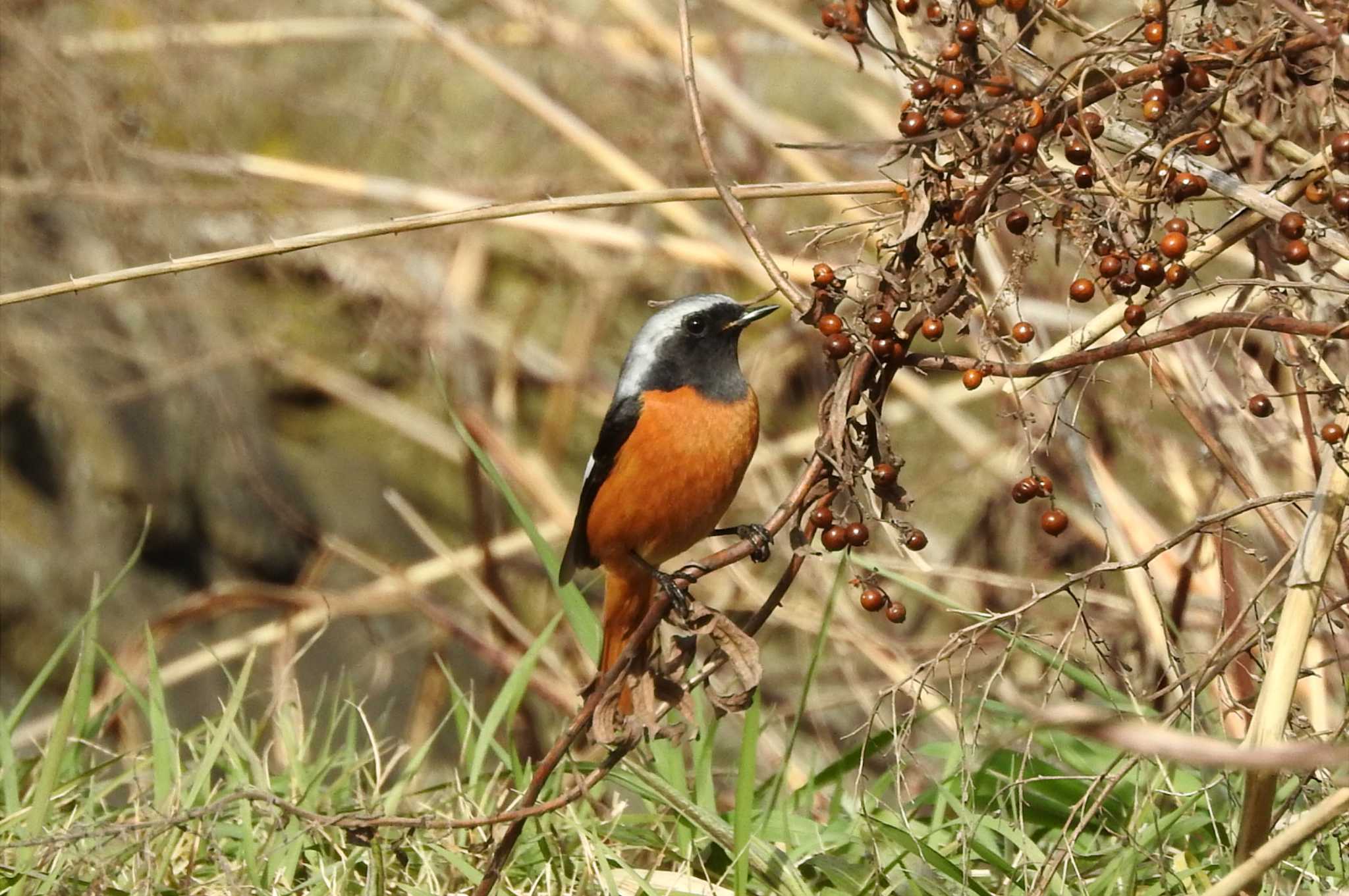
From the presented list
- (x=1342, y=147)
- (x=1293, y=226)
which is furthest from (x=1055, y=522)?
(x=1342, y=147)

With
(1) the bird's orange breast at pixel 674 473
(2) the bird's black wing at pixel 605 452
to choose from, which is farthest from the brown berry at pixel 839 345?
(2) the bird's black wing at pixel 605 452

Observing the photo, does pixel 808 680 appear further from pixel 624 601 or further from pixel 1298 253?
pixel 624 601

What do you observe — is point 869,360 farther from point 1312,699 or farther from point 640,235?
point 640,235

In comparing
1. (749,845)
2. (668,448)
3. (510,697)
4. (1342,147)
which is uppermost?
(1342,147)

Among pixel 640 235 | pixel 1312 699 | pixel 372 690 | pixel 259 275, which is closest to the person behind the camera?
pixel 1312 699

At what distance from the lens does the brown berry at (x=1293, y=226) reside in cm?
177

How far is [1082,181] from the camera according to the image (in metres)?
1.97

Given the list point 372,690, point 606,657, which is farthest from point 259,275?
point 606,657

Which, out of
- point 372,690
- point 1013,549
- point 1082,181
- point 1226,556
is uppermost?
point 1082,181

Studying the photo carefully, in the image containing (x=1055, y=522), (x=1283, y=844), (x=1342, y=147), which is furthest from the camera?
(x=1055, y=522)

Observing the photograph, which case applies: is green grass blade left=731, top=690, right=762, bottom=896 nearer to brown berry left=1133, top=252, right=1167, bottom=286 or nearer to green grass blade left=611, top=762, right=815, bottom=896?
green grass blade left=611, top=762, right=815, bottom=896

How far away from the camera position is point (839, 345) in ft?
6.81

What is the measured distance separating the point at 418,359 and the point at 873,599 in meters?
5.67

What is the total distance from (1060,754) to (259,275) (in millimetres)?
6123
